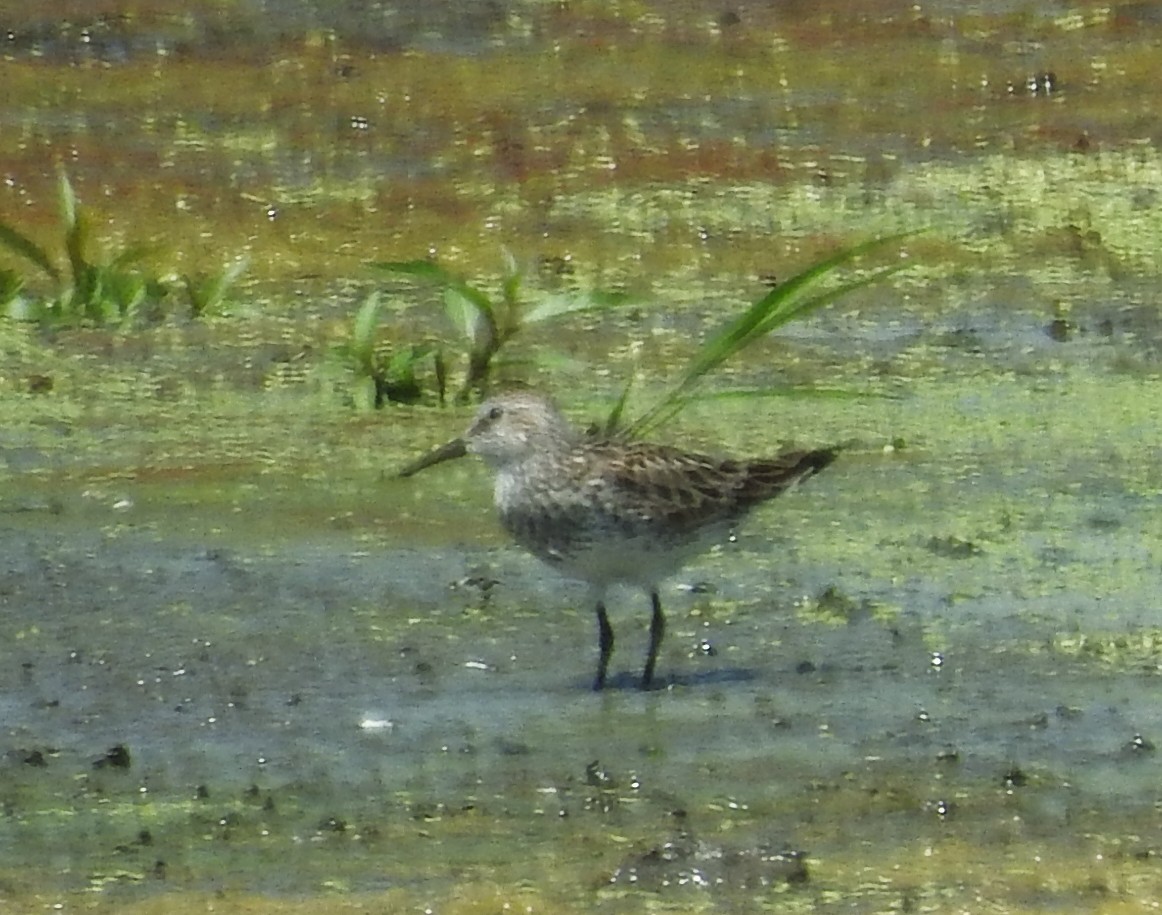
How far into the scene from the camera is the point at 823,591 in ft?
23.9

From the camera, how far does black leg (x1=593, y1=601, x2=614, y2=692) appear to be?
6.54m

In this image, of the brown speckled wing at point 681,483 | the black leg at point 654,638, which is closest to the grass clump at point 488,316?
the brown speckled wing at point 681,483

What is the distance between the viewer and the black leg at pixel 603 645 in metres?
6.54

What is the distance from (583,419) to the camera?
9.25 meters

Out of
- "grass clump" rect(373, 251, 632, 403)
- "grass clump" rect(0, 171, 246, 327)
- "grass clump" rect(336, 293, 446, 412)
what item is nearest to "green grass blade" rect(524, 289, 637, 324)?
"grass clump" rect(373, 251, 632, 403)

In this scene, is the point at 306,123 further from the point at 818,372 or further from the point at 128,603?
the point at 128,603

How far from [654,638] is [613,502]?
29cm

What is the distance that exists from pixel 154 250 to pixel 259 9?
3773 mm

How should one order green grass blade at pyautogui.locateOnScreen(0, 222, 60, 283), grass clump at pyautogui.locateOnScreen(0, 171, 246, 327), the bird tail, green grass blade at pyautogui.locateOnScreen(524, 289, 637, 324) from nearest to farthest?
the bird tail → green grass blade at pyautogui.locateOnScreen(524, 289, 637, 324) → green grass blade at pyautogui.locateOnScreen(0, 222, 60, 283) → grass clump at pyautogui.locateOnScreen(0, 171, 246, 327)

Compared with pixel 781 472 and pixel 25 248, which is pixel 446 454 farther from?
pixel 25 248

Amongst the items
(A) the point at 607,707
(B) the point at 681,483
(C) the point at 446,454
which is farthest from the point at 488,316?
(A) the point at 607,707

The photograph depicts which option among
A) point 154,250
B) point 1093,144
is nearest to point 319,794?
point 154,250

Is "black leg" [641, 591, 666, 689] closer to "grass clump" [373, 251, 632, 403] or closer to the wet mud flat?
the wet mud flat

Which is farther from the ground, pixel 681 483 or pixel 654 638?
pixel 681 483
